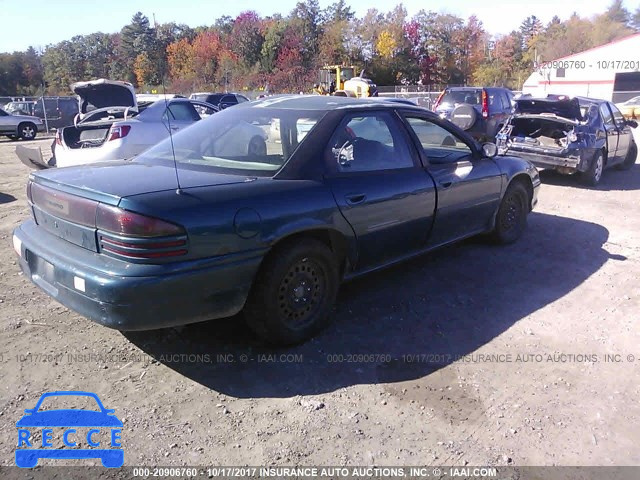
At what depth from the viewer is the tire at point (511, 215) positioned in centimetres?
573

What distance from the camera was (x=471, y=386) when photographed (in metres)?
3.32

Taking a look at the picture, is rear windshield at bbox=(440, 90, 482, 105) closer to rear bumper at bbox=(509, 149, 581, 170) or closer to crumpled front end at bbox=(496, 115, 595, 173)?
crumpled front end at bbox=(496, 115, 595, 173)

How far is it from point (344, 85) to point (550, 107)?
19396 millimetres

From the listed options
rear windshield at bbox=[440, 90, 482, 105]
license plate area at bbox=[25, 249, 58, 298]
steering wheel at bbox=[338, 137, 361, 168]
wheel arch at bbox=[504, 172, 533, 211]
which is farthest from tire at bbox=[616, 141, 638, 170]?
license plate area at bbox=[25, 249, 58, 298]

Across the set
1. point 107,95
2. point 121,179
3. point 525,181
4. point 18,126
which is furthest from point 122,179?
point 18,126

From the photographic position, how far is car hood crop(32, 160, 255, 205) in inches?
121

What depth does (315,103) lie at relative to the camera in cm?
429

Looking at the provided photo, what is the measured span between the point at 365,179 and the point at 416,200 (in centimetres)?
58

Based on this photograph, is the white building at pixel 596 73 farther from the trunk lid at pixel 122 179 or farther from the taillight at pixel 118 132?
the trunk lid at pixel 122 179

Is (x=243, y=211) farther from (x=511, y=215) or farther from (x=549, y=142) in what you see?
(x=549, y=142)

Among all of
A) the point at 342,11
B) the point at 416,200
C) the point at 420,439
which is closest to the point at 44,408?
the point at 420,439

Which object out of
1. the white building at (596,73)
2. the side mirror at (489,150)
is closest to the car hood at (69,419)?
the side mirror at (489,150)

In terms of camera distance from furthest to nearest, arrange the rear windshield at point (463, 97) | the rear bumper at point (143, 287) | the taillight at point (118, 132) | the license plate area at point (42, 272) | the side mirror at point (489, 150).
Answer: the rear windshield at point (463, 97) < the taillight at point (118, 132) < the side mirror at point (489, 150) < the license plate area at point (42, 272) < the rear bumper at point (143, 287)

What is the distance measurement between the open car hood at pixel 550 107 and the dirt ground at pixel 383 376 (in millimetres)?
5479
